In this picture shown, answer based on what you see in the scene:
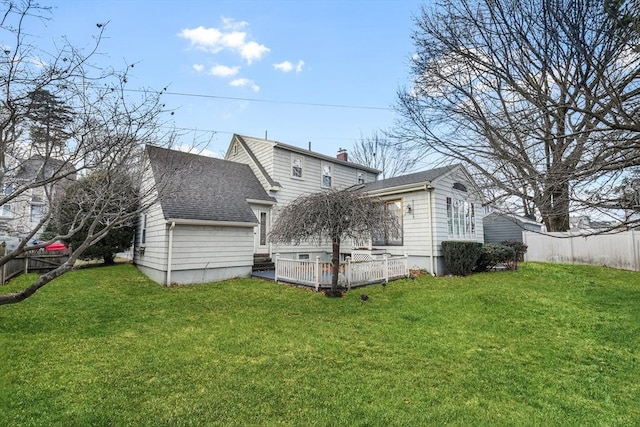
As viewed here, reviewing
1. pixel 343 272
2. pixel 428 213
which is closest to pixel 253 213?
pixel 343 272

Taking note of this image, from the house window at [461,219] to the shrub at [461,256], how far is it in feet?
4.00

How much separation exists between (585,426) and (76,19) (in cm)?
762

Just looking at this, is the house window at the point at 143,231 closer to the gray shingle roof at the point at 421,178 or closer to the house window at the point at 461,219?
the gray shingle roof at the point at 421,178

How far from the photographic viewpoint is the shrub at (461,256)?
12.0m

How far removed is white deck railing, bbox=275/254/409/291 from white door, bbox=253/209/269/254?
314 cm

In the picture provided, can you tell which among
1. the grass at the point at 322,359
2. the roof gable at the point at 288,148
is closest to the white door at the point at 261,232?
the roof gable at the point at 288,148

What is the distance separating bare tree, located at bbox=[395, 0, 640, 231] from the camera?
3.48m

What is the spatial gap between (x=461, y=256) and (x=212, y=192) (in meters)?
9.82

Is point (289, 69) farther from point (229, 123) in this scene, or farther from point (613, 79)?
point (613, 79)

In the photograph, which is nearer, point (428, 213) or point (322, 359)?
point (322, 359)

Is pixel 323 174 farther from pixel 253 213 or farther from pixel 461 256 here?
pixel 461 256

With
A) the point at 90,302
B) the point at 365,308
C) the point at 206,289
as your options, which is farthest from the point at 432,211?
the point at 90,302

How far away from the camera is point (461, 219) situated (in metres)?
Answer: 14.2

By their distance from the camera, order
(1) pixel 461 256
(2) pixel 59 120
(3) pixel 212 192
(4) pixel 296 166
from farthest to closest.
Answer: (4) pixel 296 166, (3) pixel 212 192, (1) pixel 461 256, (2) pixel 59 120
